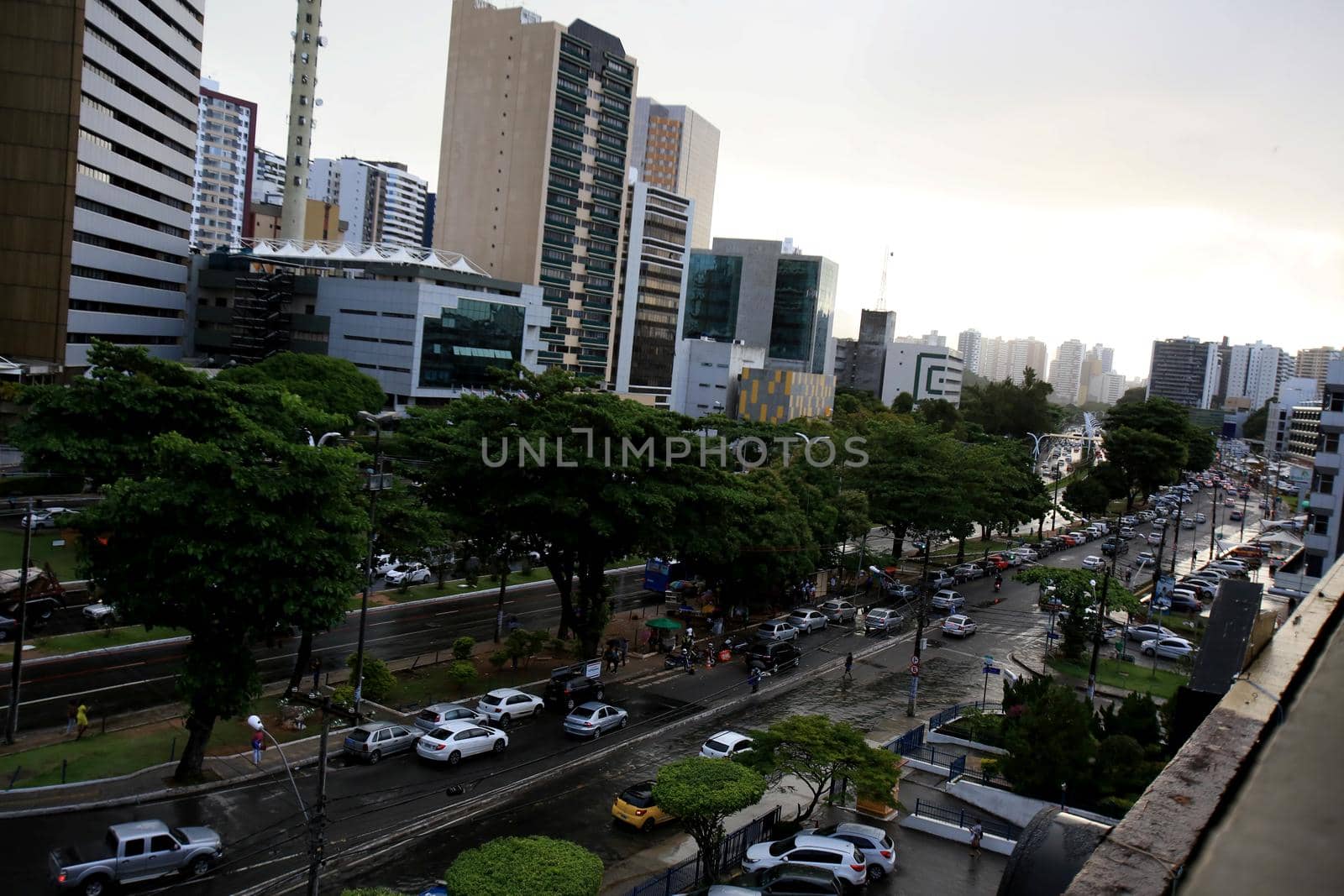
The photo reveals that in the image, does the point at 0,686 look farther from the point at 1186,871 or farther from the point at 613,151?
the point at 613,151

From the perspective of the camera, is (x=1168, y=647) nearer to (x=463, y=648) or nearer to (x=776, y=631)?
(x=776, y=631)

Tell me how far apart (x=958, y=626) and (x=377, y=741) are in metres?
26.8

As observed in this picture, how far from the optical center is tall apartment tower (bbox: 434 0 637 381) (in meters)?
91.3

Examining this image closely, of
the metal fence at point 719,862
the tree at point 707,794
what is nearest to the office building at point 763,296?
the metal fence at point 719,862

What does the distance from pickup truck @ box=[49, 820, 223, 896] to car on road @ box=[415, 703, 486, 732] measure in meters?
7.58

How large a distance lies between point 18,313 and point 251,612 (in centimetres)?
4732

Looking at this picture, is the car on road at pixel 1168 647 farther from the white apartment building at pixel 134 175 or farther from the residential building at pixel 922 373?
the residential building at pixel 922 373

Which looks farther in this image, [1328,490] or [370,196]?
[370,196]

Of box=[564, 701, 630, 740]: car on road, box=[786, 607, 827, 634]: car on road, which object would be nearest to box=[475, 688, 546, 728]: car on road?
box=[564, 701, 630, 740]: car on road

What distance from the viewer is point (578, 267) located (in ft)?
314

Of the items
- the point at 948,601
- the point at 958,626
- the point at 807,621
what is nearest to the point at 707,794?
the point at 807,621

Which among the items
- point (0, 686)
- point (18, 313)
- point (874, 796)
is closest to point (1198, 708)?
point (874, 796)

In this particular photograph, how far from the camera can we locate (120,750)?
75.7ft

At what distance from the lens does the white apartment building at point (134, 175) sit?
2324 inches
